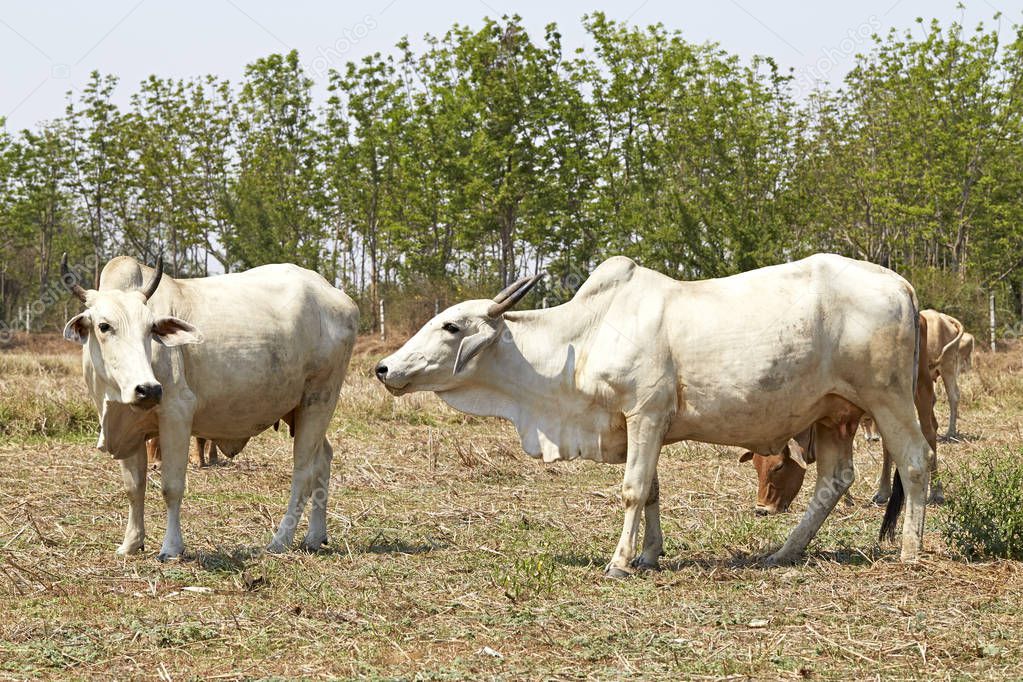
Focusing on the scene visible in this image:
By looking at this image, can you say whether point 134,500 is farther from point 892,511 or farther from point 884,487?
point 884,487

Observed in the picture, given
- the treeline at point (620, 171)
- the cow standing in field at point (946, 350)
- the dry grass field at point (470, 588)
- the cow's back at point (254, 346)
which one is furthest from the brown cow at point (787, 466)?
the treeline at point (620, 171)

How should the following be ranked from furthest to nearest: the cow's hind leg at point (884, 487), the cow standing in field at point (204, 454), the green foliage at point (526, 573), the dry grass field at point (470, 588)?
the cow standing in field at point (204, 454)
the cow's hind leg at point (884, 487)
the green foliage at point (526, 573)
the dry grass field at point (470, 588)

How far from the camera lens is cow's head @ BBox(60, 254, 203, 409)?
6.43 metres

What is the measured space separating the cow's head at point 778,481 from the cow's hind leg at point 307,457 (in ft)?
9.39

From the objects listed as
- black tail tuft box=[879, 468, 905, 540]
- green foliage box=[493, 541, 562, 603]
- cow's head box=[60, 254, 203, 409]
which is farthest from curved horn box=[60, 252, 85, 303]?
black tail tuft box=[879, 468, 905, 540]

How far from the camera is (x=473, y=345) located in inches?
276

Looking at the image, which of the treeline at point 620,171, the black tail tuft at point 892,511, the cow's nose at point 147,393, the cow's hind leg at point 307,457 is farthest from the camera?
the treeline at point 620,171

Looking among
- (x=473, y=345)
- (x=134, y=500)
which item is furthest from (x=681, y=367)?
(x=134, y=500)

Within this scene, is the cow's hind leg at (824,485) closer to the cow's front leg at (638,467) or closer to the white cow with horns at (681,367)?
the white cow with horns at (681,367)

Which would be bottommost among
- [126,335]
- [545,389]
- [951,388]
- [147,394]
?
[147,394]

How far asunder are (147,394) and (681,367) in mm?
2902

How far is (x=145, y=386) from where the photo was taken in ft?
20.9

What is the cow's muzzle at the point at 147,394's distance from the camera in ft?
20.9

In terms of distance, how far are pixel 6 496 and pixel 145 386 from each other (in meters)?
3.11
